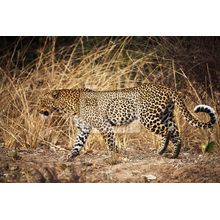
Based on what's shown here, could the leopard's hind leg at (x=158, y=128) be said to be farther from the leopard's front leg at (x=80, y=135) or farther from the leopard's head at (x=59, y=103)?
the leopard's head at (x=59, y=103)

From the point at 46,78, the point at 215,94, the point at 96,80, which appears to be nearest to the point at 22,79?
the point at 46,78

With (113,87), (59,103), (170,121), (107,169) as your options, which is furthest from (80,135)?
(113,87)

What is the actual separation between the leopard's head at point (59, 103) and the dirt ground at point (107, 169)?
799 mm

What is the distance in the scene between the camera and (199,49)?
5910 mm

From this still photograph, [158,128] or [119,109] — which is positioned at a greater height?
[119,109]

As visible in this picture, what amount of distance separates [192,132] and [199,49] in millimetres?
1637

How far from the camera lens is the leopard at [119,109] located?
5355mm

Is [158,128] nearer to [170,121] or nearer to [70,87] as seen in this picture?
[170,121]

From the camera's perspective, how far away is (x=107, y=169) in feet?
14.5

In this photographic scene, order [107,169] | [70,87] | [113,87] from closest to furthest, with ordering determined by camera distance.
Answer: [107,169] → [70,87] → [113,87]

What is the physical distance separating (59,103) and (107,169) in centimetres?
174

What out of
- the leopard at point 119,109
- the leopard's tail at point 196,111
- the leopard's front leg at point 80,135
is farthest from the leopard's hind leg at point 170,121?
the leopard's front leg at point 80,135

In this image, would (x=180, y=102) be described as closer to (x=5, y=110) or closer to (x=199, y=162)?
(x=199, y=162)

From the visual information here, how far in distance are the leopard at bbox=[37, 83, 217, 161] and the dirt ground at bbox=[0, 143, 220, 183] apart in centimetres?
41
